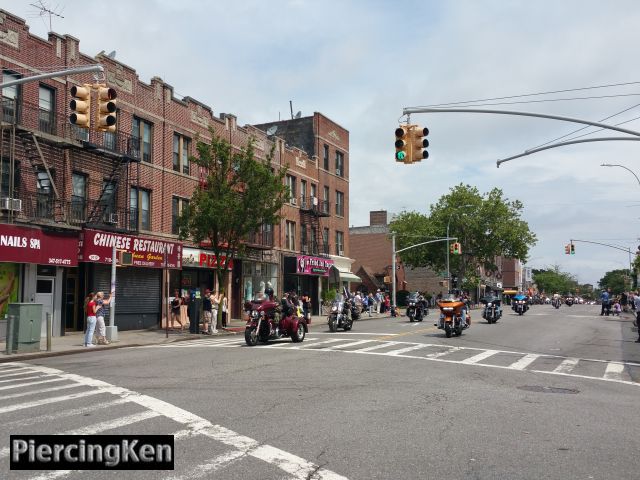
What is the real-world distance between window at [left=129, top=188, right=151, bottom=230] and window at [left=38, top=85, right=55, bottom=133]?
5.09 meters

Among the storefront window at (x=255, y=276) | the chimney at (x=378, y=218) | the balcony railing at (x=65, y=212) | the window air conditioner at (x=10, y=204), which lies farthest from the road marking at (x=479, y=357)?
the chimney at (x=378, y=218)

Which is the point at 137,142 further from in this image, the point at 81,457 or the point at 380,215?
the point at 380,215

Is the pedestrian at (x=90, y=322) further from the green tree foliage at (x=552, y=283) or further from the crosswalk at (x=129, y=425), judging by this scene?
the green tree foliage at (x=552, y=283)

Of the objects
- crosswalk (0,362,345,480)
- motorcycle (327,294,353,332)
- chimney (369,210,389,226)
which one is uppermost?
chimney (369,210,389,226)

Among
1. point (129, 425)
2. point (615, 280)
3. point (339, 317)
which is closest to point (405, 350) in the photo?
point (339, 317)

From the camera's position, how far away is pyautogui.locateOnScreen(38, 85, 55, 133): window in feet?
76.5

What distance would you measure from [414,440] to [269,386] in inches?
161

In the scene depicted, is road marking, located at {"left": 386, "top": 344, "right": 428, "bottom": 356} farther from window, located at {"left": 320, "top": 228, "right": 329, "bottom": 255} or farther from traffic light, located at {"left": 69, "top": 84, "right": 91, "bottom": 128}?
window, located at {"left": 320, "top": 228, "right": 329, "bottom": 255}

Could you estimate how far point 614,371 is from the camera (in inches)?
551

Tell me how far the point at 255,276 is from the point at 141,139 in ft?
39.9

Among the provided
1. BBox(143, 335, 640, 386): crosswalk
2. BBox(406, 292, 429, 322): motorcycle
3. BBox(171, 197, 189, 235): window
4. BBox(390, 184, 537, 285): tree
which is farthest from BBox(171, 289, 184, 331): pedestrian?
BBox(390, 184, 537, 285): tree

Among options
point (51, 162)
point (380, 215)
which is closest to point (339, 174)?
point (51, 162)

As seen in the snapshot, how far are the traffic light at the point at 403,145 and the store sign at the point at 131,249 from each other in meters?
11.0

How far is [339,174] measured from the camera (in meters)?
49.0
